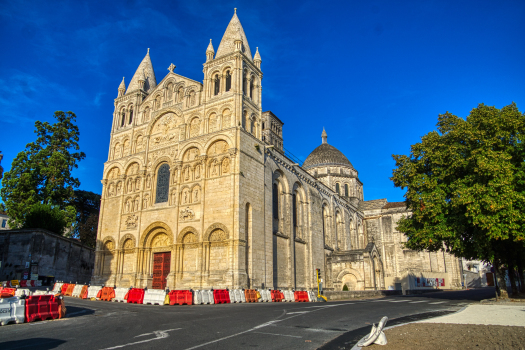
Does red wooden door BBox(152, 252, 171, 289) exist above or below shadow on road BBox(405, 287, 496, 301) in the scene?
above

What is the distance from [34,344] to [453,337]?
29.2 feet

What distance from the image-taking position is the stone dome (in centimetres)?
5900

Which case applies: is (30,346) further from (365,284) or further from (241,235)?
(365,284)

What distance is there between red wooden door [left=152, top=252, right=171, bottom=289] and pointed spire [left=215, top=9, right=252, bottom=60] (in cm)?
1681

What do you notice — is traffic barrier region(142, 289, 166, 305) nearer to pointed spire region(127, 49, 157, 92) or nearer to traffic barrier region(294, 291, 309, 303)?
traffic barrier region(294, 291, 309, 303)

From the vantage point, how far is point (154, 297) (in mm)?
18766

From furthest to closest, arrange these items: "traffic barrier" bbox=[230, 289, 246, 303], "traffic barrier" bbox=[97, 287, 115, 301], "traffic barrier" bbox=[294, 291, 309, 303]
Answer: "traffic barrier" bbox=[294, 291, 309, 303] < "traffic barrier" bbox=[97, 287, 115, 301] < "traffic barrier" bbox=[230, 289, 246, 303]

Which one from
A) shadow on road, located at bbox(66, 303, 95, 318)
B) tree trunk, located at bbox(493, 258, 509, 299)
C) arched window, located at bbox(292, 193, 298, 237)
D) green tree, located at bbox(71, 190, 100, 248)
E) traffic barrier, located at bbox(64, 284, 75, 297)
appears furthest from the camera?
green tree, located at bbox(71, 190, 100, 248)

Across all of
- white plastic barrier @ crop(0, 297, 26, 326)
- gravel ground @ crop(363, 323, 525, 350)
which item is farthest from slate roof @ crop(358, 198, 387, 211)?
white plastic barrier @ crop(0, 297, 26, 326)

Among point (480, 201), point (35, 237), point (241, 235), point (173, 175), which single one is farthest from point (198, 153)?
point (480, 201)

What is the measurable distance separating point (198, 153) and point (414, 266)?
122 ft

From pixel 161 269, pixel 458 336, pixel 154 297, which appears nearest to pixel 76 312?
pixel 154 297

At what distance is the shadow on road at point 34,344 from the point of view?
756 cm

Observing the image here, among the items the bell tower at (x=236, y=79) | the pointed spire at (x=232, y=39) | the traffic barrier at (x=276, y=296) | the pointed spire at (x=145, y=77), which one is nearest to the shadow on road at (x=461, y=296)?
the traffic barrier at (x=276, y=296)
